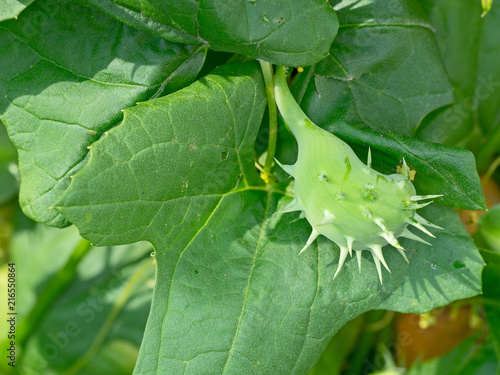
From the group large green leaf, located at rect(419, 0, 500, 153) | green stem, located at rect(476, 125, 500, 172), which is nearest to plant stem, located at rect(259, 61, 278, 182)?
large green leaf, located at rect(419, 0, 500, 153)

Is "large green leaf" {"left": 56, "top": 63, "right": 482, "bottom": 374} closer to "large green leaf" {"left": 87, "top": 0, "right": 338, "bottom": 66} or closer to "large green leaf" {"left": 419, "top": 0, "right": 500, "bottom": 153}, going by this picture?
"large green leaf" {"left": 87, "top": 0, "right": 338, "bottom": 66}

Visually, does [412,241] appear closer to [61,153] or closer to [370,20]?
[370,20]

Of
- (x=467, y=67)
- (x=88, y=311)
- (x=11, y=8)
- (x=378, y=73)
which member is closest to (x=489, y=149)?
(x=467, y=67)

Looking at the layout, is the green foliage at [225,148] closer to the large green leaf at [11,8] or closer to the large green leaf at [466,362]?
the large green leaf at [11,8]

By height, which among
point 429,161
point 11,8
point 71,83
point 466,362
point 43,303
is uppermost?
point 11,8

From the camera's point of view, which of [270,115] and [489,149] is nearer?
[270,115]

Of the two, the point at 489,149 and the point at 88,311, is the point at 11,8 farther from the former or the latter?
the point at 489,149

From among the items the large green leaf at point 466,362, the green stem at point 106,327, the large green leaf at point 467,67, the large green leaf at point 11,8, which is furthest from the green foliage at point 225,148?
the green stem at point 106,327

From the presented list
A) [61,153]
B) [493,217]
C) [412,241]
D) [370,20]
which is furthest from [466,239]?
[61,153]
